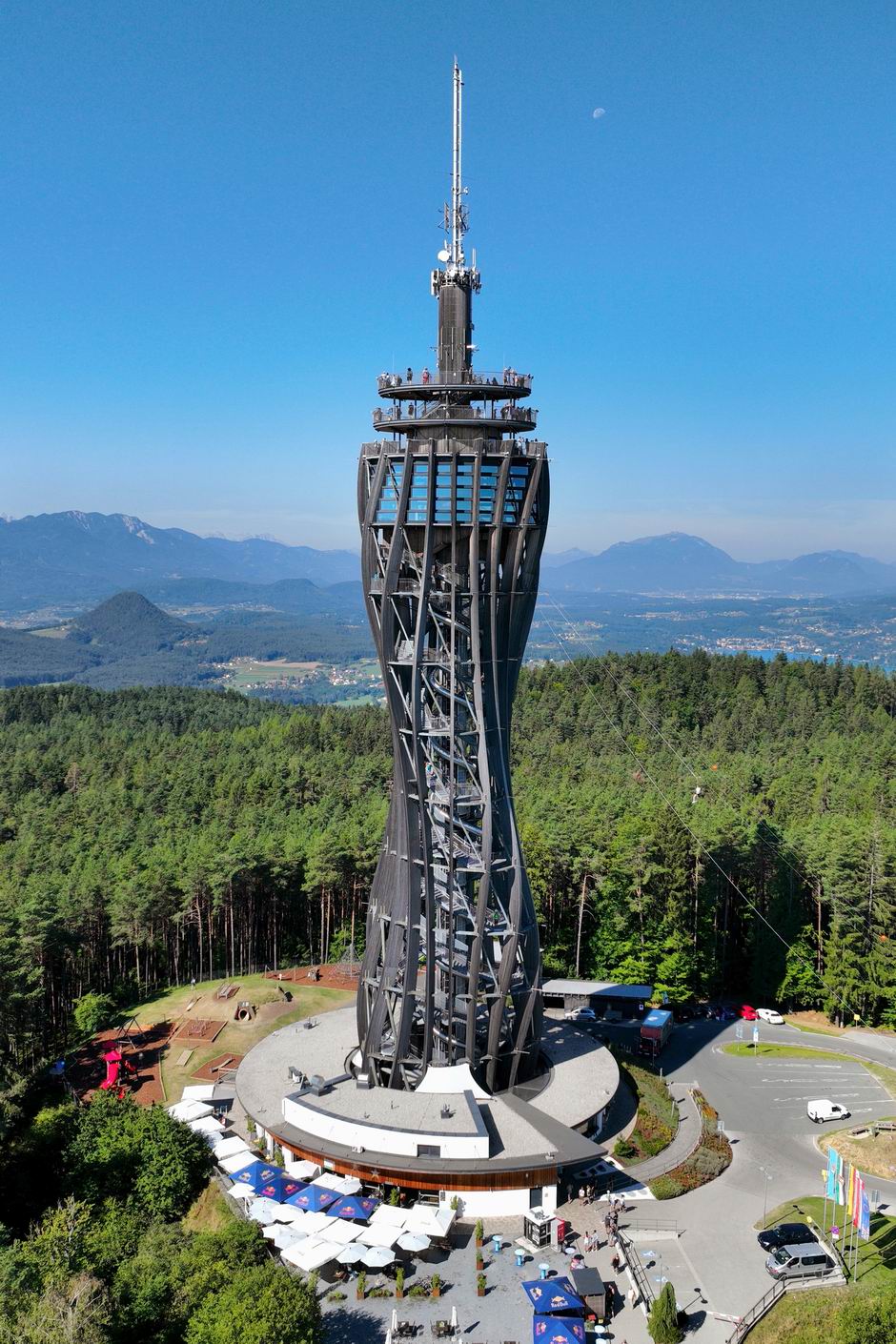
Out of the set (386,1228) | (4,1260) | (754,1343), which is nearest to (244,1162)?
(386,1228)

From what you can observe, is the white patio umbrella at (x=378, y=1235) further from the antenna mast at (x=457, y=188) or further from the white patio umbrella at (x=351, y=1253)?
the antenna mast at (x=457, y=188)

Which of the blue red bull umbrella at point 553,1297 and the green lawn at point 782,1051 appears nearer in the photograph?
the blue red bull umbrella at point 553,1297

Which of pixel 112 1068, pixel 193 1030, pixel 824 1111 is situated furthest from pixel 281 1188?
pixel 824 1111

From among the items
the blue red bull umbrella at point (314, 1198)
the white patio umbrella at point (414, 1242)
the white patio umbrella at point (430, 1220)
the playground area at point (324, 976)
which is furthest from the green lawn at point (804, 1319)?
the playground area at point (324, 976)

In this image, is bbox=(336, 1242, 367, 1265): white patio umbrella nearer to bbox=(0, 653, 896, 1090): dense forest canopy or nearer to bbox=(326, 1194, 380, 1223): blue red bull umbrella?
bbox=(326, 1194, 380, 1223): blue red bull umbrella

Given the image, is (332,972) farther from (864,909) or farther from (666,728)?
(666,728)

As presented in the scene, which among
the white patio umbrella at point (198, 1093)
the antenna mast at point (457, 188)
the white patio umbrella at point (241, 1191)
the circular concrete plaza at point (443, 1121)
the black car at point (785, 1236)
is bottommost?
the white patio umbrella at point (198, 1093)

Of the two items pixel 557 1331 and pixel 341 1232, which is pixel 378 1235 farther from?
pixel 557 1331
